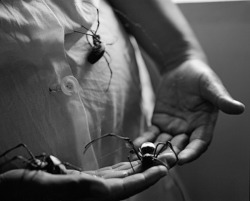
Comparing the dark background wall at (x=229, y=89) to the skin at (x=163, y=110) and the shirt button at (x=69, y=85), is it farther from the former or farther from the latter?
the shirt button at (x=69, y=85)

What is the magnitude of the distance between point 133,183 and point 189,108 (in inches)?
11.7

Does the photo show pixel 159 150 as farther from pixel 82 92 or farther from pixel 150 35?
pixel 150 35

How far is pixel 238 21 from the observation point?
89cm

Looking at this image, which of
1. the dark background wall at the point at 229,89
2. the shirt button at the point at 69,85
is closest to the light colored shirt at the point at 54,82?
the shirt button at the point at 69,85

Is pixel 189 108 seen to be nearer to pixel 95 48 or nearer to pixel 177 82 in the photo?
pixel 177 82

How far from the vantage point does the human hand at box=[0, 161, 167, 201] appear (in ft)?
1.46

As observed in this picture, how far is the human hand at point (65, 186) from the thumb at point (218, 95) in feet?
0.74

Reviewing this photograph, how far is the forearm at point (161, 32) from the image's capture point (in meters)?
0.82

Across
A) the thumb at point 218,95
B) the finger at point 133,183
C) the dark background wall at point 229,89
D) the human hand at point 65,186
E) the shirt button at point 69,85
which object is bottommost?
the dark background wall at point 229,89

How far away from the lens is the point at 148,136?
2.36ft

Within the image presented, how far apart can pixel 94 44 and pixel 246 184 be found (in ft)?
1.47

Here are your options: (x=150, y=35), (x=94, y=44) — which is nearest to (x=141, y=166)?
(x=94, y=44)

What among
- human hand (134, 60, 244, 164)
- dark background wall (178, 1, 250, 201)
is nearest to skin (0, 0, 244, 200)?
human hand (134, 60, 244, 164)

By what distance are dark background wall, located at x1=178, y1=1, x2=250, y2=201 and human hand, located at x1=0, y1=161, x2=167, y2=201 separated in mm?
401
